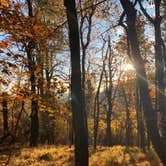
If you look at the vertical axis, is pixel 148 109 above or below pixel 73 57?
below

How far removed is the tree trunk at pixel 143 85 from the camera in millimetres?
7173

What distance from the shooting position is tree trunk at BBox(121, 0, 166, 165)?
717cm

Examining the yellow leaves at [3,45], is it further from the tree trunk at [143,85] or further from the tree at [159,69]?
the tree at [159,69]

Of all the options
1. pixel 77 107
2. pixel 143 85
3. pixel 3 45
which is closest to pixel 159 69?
pixel 143 85

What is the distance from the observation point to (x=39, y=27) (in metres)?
7.05

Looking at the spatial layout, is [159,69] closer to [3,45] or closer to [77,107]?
[77,107]

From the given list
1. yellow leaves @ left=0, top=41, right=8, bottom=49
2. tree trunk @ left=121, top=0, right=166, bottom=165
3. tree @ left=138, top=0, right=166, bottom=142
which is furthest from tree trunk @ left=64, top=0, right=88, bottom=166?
tree @ left=138, top=0, right=166, bottom=142

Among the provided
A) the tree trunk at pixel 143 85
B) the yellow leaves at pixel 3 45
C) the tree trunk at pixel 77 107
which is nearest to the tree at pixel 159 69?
the tree trunk at pixel 143 85

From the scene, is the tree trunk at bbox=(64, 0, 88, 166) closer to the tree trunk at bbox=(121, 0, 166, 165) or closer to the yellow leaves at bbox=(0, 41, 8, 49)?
the tree trunk at bbox=(121, 0, 166, 165)

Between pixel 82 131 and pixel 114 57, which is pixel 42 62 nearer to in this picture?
pixel 82 131

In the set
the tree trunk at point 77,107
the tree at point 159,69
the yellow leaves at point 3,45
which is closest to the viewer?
the tree trunk at point 77,107

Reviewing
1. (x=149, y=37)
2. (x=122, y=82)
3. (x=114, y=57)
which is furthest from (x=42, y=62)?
(x=122, y=82)

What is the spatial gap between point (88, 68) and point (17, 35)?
2101 cm

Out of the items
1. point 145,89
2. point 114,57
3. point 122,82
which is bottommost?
point 145,89
